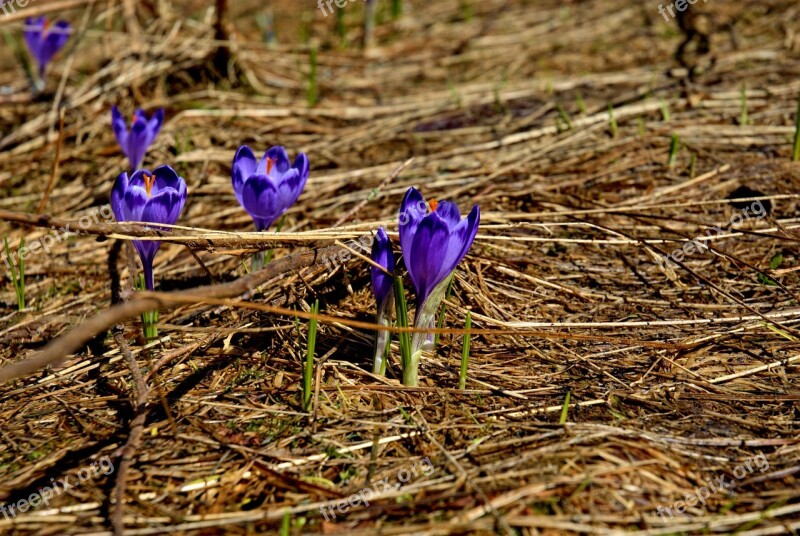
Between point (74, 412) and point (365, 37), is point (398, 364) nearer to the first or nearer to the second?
point (74, 412)

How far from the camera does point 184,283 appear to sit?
2.59m

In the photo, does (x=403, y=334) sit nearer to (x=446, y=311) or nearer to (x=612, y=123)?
(x=446, y=311)

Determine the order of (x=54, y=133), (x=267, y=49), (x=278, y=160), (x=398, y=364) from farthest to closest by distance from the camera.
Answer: (x=267, y=49) < (x=54, y=133) < (x=278, y=160) < (x=398, y=364)

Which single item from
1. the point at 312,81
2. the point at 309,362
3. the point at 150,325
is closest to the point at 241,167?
the point at 150,325

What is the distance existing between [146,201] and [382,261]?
703mm

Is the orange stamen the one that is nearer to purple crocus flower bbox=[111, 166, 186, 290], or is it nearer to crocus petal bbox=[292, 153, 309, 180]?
purple crocus flower bbox=[111, 166, 186, 290]

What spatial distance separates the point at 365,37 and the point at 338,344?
3114mm

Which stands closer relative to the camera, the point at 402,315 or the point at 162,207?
the point at 402,315

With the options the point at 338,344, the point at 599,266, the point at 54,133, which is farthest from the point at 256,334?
the point at 54,133

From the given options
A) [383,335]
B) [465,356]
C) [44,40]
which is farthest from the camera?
[44,40]

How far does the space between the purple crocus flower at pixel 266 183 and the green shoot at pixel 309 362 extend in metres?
0.63

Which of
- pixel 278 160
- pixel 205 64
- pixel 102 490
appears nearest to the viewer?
pixel 102 490

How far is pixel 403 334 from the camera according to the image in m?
1.83

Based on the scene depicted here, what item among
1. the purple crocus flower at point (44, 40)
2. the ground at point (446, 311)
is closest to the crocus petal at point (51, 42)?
the purple crocus flower at point (44, 40)
